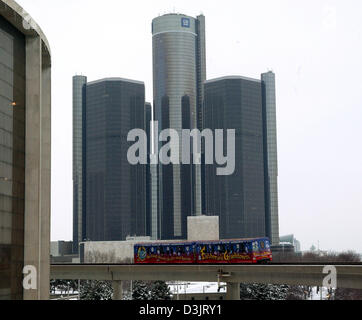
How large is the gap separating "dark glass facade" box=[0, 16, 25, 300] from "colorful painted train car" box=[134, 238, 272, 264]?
36.6m

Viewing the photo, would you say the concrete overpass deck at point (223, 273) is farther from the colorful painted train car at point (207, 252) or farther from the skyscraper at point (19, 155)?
the skyscraper at point (19, 155)

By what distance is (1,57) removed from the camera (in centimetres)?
3594

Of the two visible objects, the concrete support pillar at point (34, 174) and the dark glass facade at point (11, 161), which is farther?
the concrete support pillar at point (34, 174)

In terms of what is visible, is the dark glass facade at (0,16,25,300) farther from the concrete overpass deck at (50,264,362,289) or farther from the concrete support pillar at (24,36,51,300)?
the concrete overpass deck at (50,264,362,289)

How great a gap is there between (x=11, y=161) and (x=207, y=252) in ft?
138

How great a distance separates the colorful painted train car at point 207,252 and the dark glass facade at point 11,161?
36.6 m

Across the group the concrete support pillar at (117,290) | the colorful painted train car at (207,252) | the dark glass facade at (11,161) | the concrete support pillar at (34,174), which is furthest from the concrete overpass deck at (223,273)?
the dark glass facade at (11,161)

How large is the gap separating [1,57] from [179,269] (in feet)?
138

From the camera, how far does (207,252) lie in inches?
2933

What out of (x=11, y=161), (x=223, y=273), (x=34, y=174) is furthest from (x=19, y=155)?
(x=223, y=273)

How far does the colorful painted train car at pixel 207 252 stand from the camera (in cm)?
6962

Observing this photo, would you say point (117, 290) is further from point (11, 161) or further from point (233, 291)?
point (11, 161)

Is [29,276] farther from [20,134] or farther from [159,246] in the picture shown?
[159,246]
